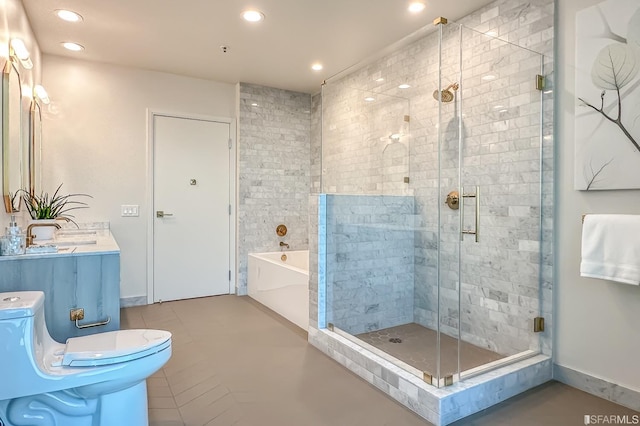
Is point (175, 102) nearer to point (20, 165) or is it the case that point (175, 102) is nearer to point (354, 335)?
point (20, 165)

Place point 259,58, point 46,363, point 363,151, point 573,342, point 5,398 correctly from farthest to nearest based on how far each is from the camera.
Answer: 1. point 259,58
2. point 363,151
3. point 573,342
4. point 46,363
5. point 5,398

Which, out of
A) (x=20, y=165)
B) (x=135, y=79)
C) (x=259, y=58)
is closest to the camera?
(x=20, y=165)

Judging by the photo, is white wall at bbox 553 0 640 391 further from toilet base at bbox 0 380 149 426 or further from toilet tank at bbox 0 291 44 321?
toilet tank at bbox 0 291 44 321

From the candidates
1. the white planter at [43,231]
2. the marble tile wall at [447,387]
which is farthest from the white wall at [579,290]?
the white planter at [43,231]

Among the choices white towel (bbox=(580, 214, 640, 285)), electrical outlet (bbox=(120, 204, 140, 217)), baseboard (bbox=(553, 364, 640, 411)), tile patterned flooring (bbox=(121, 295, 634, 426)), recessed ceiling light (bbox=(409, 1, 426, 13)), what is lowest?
tile patterned flooring (bbox=(121, 295, 634, 426))

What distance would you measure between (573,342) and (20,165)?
3.82 metres

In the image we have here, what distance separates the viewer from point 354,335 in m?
2.85

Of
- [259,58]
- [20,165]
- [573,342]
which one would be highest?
[259,58]

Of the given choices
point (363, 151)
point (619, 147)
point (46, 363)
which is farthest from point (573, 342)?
point (46, 363)

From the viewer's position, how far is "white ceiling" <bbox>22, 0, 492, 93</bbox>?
2.82 metres

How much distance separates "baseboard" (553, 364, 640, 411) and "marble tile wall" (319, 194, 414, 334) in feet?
3.36

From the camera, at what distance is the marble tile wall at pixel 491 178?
2.49 metres

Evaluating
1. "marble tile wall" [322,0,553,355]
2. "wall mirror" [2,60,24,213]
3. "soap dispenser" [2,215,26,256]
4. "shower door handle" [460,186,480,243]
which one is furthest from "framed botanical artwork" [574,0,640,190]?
"wall mirror" [2,60,24,213]

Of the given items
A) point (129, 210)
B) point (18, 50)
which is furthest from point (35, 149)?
point (18, 50)
